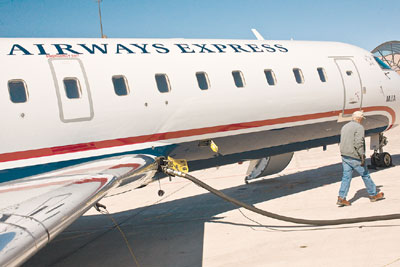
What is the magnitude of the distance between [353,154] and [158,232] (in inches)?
183

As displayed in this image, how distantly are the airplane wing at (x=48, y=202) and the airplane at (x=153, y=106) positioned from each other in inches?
1.4

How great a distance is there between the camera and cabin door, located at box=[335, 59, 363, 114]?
1290 cm

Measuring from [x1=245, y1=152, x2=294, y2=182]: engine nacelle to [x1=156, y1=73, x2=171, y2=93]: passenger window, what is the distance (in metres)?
5.40

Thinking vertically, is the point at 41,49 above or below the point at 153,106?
above

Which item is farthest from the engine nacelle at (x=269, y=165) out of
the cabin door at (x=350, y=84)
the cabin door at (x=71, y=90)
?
the cabin door at (x=71, y=90)

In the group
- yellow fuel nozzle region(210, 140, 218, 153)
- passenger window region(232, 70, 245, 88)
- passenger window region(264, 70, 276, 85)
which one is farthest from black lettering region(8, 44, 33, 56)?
passenger window region(264, 70, 276, 85)

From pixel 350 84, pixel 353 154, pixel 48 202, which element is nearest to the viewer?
pixel 48 202

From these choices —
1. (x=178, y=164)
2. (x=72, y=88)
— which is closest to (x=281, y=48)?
(x=178, y=164)

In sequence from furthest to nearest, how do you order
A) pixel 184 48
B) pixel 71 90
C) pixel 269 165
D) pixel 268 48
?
pixel 269 165 < pixel 268 48 < pixel 184 48 < pixel 71 90

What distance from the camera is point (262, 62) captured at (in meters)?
11.6

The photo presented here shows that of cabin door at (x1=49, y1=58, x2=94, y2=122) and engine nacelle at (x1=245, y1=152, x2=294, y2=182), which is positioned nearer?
cabin door at (x1=49, y1=58, x2=94, y2=122)

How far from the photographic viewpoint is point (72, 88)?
8.82 metres

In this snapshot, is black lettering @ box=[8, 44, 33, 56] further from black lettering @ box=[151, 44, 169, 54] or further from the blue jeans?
the blue jeans

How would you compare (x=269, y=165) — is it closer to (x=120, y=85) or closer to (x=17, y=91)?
(x=120, y=85)
